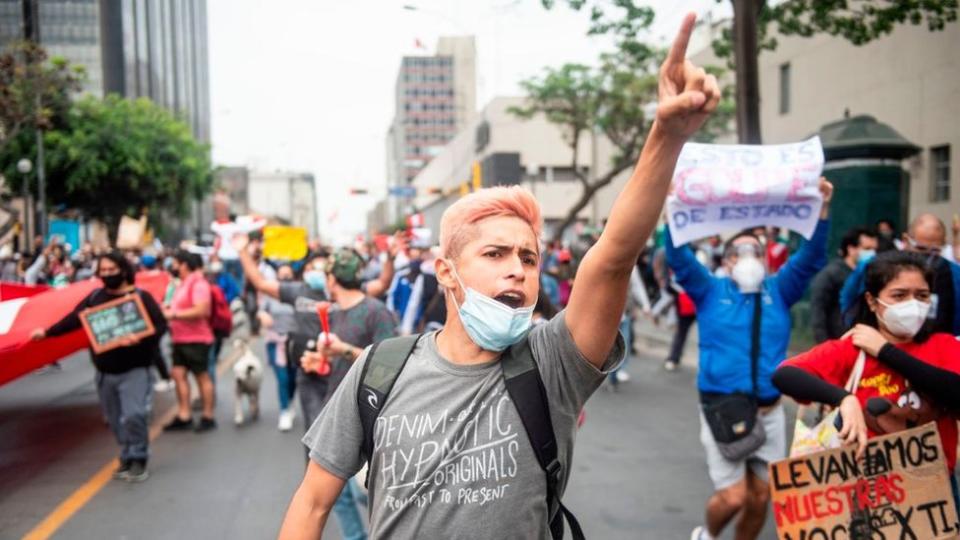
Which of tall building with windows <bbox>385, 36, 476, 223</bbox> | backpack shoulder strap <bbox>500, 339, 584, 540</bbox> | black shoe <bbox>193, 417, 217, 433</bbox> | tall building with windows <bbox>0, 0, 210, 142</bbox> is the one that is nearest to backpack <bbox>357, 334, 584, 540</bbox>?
backpack shoulder strap <bbox>500, 339, 584, 540</bbox>

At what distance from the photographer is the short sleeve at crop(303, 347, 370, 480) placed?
2320mm

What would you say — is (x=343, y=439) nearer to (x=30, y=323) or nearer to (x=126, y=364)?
(x=126, y=364)

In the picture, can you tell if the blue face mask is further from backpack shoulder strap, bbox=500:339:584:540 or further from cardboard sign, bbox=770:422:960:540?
backpack shoulder strap, bbox=500:339:584:540

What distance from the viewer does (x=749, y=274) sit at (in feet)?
14.8

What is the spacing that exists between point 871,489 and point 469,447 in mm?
1760

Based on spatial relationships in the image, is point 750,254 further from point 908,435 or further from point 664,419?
point 664,419

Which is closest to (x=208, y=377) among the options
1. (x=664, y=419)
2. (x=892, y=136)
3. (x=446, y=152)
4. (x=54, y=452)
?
(x=54, y=452)

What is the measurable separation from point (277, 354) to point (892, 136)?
9788 millimetres

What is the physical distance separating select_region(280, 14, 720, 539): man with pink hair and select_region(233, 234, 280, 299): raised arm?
4.09 meters

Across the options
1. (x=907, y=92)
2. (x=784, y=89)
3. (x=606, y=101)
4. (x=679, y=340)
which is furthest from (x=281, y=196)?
(x=679, y=340)

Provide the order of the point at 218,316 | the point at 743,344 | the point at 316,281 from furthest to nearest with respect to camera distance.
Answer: the point at 218,316, the point at 316,281, the point at 743,344

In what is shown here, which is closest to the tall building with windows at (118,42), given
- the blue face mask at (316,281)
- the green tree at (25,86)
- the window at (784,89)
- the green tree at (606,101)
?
the green tree at (606,101)

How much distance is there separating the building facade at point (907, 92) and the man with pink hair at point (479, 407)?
1426cm

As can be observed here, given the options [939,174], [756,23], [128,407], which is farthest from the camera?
[939,174]
